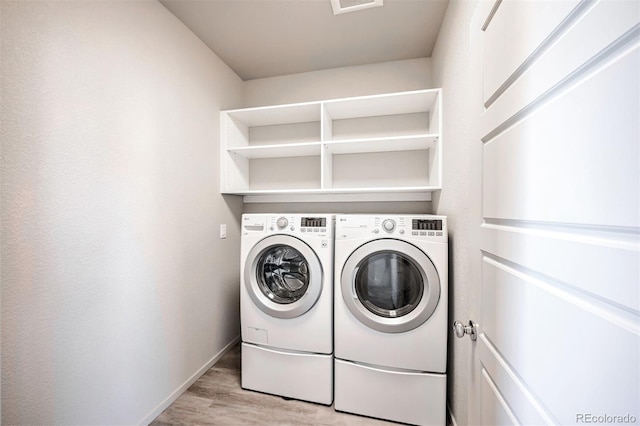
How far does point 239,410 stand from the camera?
5.30 ft

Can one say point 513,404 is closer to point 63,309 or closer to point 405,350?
point 405,350

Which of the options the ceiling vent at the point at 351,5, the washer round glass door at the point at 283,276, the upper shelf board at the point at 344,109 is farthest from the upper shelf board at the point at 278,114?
the washer round glass door at the point at 283,276

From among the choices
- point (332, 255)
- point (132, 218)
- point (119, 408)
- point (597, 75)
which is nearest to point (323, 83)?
point (332, 255)

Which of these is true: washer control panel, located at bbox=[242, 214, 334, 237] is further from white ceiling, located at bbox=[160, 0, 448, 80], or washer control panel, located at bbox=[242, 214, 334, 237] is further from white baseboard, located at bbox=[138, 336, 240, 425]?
white ceiling, located at bbox=[160, 0, 448, 80]

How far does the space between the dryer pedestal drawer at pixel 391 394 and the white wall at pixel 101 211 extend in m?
1.12

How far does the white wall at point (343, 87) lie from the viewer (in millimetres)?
2217

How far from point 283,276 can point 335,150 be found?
3.81ft

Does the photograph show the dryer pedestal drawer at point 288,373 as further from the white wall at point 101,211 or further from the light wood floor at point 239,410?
the white wall at point 101,211

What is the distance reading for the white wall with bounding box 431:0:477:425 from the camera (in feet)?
4.05

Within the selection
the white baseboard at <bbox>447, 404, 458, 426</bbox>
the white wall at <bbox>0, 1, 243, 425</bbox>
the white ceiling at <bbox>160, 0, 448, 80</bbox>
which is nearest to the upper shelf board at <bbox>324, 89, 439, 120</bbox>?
the white ceiling at <bbox>160, 0, 448, 80</bbox>

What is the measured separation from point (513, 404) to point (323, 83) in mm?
2471

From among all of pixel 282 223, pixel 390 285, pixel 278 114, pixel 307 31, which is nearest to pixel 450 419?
pixel 390 285

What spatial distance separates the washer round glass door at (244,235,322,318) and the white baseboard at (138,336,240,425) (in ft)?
2.47

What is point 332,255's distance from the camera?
168 centimetres
